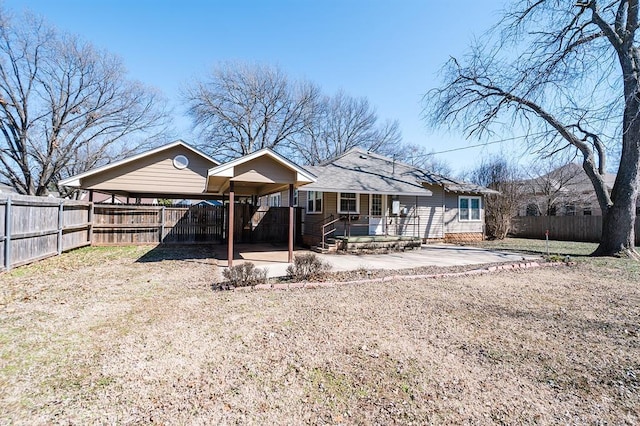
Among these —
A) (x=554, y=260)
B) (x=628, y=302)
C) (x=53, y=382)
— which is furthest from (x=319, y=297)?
(x=554, y=260)

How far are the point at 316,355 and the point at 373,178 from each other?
1134cm

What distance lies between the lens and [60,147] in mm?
20578

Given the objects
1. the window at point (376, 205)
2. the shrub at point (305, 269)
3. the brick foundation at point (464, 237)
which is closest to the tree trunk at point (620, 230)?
the brick foundation at point (464, 237)

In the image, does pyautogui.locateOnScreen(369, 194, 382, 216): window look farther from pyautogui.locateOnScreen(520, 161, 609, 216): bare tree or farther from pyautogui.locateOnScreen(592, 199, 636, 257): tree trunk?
pyautogui.locateOnScreen(520, 161, 609, 216): bare tree

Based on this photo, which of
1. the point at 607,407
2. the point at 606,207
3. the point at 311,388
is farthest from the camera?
the point at 606,207

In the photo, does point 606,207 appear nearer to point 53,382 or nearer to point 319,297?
point 319,297

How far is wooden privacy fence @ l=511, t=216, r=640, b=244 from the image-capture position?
17.5 metres

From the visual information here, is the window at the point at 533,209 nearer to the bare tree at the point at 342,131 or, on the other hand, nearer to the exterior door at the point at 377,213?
the bare tree at the point at 342,131

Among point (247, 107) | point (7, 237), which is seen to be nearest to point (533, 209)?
point (247, 107)

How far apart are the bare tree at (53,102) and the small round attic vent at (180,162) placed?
451 inches

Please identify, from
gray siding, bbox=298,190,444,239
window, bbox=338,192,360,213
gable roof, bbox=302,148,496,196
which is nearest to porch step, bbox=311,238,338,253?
gray siding, bbox=298,190,444,239

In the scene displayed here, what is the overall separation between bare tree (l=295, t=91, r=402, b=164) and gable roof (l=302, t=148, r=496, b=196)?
15.9 meters

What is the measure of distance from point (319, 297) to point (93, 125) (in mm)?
23609

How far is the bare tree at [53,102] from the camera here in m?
18.2
